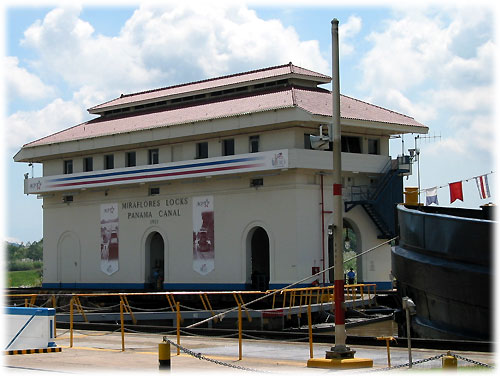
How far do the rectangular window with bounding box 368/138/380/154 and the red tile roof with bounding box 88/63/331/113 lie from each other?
3.86m

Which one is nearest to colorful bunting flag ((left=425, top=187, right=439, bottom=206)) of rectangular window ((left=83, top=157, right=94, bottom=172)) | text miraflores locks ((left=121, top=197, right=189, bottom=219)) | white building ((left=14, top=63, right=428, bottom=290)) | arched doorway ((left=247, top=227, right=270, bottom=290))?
white building ((left=14, top=63, right=428, bottom=290))

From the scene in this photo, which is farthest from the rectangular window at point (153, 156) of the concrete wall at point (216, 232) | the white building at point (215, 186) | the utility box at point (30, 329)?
the utility box at point (30, 329)

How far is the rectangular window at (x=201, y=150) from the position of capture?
41.2m

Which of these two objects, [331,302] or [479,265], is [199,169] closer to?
[331,302]

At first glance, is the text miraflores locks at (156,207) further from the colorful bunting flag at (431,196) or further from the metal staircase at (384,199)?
the colorful bunting flag at (431,196)

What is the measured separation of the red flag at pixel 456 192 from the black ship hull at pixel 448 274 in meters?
8.58

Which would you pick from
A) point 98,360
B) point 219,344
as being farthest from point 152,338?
point 98,360

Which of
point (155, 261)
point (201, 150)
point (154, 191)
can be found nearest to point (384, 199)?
point (201, 150)

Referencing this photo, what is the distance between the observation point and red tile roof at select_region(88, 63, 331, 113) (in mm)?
41625

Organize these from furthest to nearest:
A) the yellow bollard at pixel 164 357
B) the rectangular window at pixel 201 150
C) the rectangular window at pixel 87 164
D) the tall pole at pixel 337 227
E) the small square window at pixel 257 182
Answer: the rectangular window at pixel 87 164 < the rectangular window at pixel 201 150 < the small square window at pixel 257 182 < the tall pole at pixel 337 227 < the yellow bollard at pixel 164 357

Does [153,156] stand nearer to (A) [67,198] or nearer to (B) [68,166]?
(B) [68,166]

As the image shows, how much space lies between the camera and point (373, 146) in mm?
41031

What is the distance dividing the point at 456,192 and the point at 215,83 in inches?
668

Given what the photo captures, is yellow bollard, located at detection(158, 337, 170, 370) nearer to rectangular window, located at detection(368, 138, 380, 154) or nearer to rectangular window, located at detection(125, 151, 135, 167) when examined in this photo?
rectangular window, located at detection(368, 138, 380, 154)
